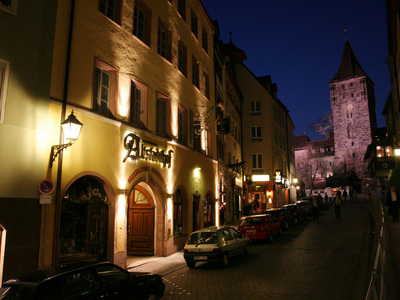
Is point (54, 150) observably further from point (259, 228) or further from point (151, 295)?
point (259, 228)

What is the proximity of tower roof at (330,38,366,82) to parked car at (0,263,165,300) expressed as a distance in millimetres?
104726

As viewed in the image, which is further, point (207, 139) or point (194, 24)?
point (207, 139)

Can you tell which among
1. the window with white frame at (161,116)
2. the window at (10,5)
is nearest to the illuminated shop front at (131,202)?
the window with white frame at (161,116)

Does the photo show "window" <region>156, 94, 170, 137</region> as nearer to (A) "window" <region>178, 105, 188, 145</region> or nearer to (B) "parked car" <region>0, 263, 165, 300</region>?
(A) "window" <region>178, 105, 188, 145</region>

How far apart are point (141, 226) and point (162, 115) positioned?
532 cm

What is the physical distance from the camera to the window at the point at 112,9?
13.6 m

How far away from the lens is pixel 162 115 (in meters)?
17.4

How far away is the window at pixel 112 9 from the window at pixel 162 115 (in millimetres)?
3993

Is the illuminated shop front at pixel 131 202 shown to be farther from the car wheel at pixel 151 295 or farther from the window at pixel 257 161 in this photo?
the window at pixel 257 161

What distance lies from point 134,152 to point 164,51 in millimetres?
6728

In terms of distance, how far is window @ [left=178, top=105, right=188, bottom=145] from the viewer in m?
19.3

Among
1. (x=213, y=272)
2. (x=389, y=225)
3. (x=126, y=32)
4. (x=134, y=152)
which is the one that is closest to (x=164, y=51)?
(x=126, y=32)

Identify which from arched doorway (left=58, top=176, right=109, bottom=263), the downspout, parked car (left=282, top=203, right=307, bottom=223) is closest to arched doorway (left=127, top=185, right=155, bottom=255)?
arched doorway (left=58, top=176, right=109, bottom=263)

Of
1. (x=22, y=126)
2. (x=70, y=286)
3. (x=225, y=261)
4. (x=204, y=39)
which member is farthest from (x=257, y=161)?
(x=70, y=286)
